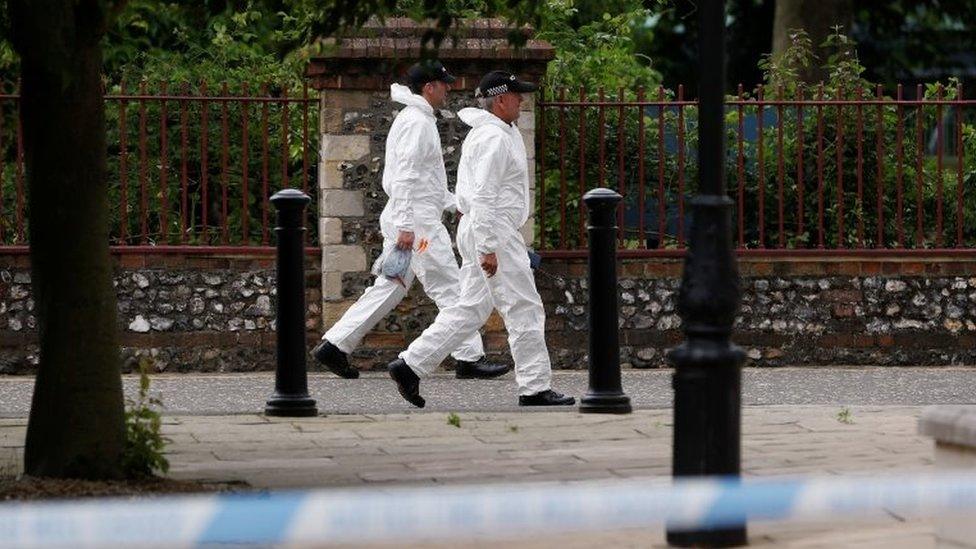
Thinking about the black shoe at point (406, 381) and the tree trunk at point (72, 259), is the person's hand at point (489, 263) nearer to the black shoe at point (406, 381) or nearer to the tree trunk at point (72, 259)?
the black shoe at point (406, 381)

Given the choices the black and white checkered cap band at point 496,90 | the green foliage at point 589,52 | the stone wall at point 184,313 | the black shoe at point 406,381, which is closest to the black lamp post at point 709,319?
the black shoe at point 406,381

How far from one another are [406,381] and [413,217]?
1.59m

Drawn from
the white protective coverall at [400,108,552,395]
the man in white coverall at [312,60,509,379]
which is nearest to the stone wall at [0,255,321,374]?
the man in white coverall at [312,60,509,379]

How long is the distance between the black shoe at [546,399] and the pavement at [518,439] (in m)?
0.13

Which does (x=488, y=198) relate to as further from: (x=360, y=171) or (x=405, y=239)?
(x=360, y=171)

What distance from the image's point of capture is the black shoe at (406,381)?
10438mm

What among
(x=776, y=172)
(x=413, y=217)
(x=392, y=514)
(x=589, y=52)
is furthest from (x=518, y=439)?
(x=589, y=52)

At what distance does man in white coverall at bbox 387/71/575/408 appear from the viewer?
10.4 meters

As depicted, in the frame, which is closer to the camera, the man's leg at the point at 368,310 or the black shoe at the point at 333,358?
the man's leg at the point at 368,310

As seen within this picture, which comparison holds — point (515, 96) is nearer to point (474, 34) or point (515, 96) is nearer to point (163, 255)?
point (474, 34)

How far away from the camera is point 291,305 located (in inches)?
396

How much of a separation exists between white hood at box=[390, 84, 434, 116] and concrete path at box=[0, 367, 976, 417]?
5.55 feet

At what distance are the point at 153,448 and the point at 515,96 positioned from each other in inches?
158

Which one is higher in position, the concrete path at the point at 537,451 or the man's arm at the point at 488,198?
the man's arm at the point at 488,198
